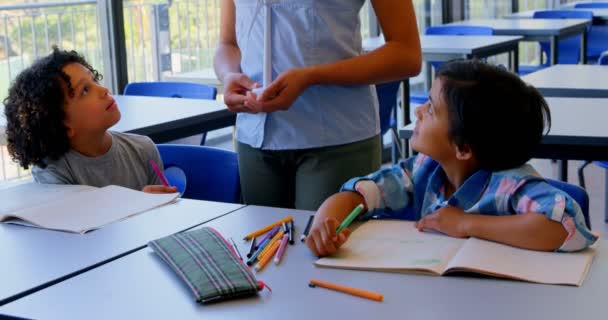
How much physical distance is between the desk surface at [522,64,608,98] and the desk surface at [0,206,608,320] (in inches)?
74.2

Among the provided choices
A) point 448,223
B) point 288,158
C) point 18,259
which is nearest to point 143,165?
point 288,158

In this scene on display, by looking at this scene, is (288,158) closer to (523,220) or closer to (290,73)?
(290,73)

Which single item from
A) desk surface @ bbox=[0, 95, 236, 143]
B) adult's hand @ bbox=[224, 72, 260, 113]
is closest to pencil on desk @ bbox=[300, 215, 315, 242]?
adult's hand @ bbox=[224, 72, 260, 113]

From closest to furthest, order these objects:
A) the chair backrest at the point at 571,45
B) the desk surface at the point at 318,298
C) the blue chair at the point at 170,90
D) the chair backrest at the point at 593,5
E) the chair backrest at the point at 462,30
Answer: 1. the desk surface at the point at 318,298
2. the blue chair at the point at 170,90
3. the chair backrest at the point at 462,30
4. the chair backrest at the point at 571,45
5. the chair backrest at the point at 593,5

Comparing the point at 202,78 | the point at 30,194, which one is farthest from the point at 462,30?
the point at 30,194

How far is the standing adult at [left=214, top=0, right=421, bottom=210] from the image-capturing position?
6.35ft

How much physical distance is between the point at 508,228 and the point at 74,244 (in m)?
0.79

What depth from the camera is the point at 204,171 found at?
7.70 feet

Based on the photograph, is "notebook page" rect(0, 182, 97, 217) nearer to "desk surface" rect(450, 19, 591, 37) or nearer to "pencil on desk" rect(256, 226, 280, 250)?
"pencil on desk" rect(256, 226, 280, 250)

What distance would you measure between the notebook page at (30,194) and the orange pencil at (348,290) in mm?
784

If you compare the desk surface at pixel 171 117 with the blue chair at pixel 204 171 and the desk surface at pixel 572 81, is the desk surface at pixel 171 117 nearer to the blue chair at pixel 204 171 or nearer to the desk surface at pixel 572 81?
the blue chair at pixel 204 171

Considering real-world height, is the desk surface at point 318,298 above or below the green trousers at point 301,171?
below

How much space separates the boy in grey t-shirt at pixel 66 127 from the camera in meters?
2.13

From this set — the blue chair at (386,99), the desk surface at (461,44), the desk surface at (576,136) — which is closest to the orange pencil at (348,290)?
the desk surface at (576,136)
